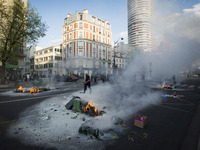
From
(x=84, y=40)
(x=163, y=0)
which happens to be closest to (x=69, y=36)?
(x=84, y=40)

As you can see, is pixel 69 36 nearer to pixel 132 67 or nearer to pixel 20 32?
pixel 20 32

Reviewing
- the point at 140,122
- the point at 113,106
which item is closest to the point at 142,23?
the point at 113,106

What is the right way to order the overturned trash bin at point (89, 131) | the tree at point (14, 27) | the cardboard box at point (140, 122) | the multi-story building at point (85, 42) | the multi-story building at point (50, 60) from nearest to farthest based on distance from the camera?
1. the overturned trash bin at point (89, 131)
2. the cardboard box at point (140, 122)
3. the tree at point (14, 27)
4. the multi-story building at point (85, 42)
5. the multi-story building at point (50, 60)

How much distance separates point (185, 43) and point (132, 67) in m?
4.56

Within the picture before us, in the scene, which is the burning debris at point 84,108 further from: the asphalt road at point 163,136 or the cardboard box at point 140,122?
the cardboard box at point 140,122

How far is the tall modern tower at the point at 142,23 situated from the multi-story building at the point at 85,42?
2938 centimetres

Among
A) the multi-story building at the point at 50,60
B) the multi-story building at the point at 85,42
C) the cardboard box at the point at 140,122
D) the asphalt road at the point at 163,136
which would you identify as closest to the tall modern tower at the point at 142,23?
the asphalt road at the point at 163,136

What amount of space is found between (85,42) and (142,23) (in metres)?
37.5

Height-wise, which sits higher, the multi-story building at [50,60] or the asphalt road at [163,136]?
the multi-story building at [50,60]

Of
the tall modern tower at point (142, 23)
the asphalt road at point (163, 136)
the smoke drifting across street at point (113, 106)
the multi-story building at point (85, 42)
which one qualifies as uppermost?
the multi-story building at point (85, 42)

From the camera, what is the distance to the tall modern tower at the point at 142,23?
737 centimetres

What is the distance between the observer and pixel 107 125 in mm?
3762

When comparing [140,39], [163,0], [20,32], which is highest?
[20,32]

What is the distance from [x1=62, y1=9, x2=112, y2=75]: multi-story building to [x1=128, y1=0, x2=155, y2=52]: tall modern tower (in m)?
29.4
